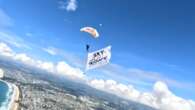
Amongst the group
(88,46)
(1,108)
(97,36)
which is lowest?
(1,108)

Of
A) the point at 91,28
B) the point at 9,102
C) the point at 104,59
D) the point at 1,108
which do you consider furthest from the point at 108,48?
the point at 9,102

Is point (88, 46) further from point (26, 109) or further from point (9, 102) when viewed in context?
point (26, 109)

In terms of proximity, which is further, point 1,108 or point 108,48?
point 1,108

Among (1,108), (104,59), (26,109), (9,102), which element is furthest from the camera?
(26,109)

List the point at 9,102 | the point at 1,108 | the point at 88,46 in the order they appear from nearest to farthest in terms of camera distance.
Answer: the point at 88,46
the point at 1,108
the point at 9,102

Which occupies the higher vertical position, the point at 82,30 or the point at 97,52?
the point at 82,30

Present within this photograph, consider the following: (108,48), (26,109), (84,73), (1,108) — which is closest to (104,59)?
(108,48)

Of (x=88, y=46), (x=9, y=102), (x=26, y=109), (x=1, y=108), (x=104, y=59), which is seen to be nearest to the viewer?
(x=88, y=46)

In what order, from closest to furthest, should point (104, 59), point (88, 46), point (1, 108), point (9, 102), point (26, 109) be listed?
point (88, 46)
point (104, 59)
point (1, 108)
point (9, 102)
point (26, 109)

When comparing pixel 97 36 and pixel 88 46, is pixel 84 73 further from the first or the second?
pixel 97 36
